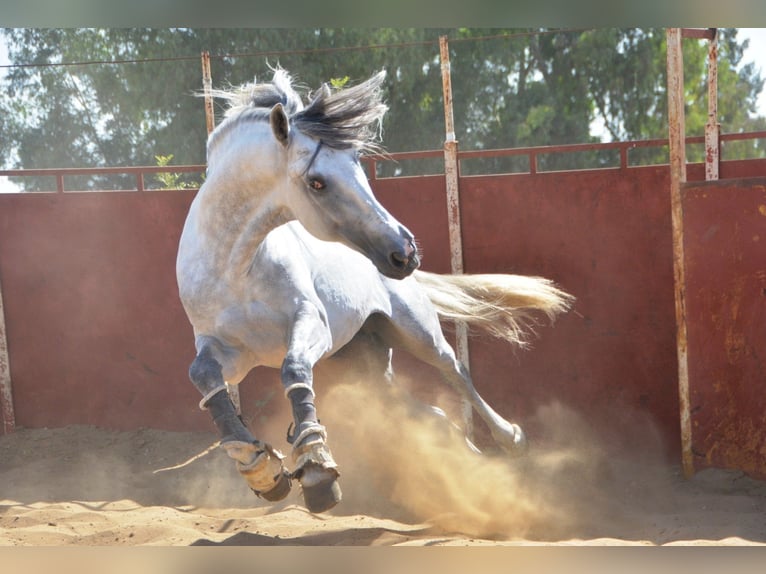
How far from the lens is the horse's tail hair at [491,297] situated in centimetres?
422

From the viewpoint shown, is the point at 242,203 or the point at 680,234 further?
the point at 680,234

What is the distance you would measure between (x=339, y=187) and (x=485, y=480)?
5.18ft

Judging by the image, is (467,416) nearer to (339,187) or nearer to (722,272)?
(722,272)

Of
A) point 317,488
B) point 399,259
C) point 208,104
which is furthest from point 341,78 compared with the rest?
point 317,488

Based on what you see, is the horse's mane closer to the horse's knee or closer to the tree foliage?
the horse's knee

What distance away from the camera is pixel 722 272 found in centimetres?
384

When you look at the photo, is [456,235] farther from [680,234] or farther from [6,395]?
[6,395]

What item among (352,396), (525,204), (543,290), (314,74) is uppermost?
(314,74)

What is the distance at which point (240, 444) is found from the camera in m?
2.90

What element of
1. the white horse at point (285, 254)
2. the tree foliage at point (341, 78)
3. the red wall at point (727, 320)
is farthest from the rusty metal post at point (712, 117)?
the tree foliage at point (341, 78)

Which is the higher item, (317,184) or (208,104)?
(208,104)

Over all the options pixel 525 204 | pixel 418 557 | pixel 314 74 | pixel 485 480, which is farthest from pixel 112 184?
pixel 418 557

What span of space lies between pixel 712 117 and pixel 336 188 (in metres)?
2.31

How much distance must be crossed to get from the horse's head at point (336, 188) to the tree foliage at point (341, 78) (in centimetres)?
523
